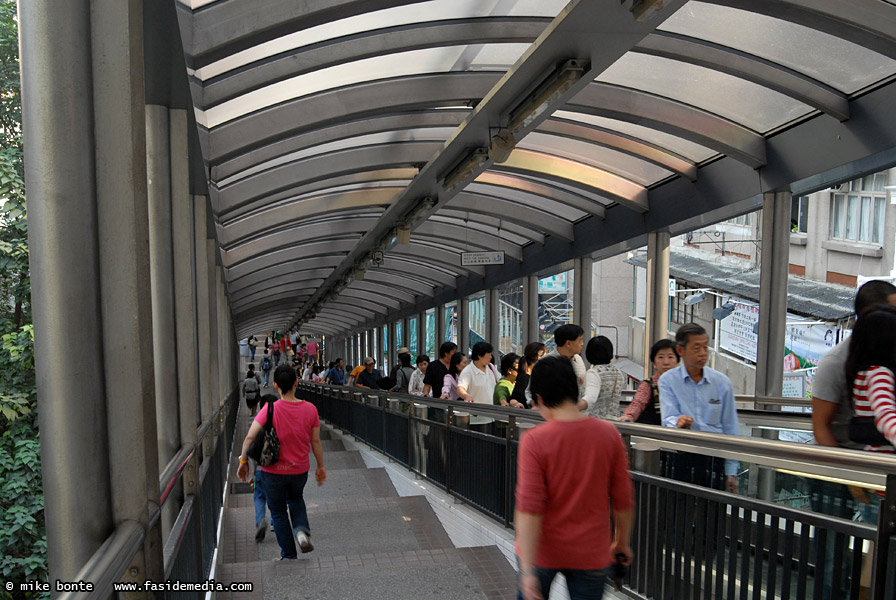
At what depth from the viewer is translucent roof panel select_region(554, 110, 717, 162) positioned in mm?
8914

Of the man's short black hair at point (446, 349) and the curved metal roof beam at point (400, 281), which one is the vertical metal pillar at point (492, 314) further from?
the man's short black hair at point (446, 349)

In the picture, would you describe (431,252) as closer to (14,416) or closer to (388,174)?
(388,174)

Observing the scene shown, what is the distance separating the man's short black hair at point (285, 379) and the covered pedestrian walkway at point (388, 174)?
66 centimetres

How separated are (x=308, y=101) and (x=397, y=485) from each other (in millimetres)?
4141

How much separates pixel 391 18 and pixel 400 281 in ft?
53.2

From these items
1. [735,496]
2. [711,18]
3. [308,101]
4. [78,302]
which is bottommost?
[735,496]

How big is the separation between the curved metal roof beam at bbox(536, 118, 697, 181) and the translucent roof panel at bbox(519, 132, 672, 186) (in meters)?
0.60

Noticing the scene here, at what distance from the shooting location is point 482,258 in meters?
12.3

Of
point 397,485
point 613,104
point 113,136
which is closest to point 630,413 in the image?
point 113,136

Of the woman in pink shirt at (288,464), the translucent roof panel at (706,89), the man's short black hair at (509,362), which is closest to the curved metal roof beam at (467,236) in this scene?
the translucent roof panel at (706,89)

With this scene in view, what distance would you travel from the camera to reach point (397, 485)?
8773 mm

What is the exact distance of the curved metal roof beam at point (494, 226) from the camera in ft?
45.6

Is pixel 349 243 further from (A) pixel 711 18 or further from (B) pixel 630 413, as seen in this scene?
(B) pixel 630 413

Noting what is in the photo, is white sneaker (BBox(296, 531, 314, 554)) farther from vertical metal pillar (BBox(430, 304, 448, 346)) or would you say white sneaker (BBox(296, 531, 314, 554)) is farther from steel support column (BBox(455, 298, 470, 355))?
vertical metal pillar (BBox(430, 304, 448, 346))
